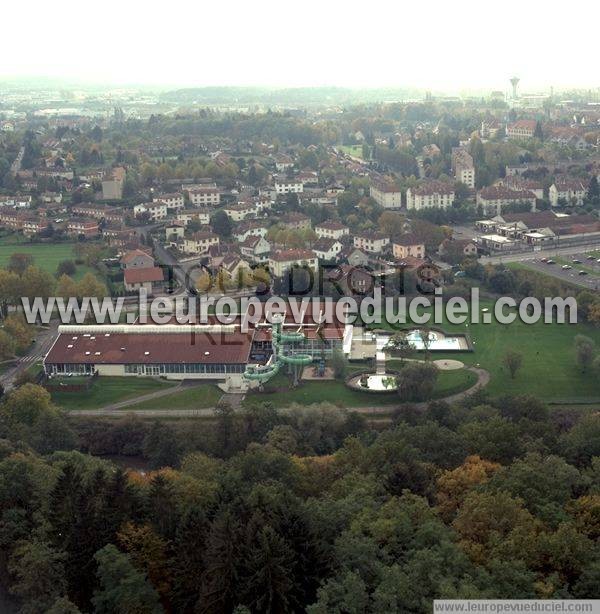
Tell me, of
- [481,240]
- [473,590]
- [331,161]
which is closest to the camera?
[473,590]

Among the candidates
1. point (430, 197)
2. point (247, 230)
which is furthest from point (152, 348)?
point (430, 197)

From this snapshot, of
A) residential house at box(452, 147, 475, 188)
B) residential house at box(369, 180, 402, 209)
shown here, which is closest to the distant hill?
residential house at box(452, 147, 475, 188)

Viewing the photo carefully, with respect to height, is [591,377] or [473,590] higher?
[473,590]

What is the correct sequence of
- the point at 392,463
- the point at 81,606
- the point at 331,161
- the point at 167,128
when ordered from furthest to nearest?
the point at 167,128 → the point at 331,161 → the point at 392,463 → the point at 81,606

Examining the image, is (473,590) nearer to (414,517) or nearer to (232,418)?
(414,517)

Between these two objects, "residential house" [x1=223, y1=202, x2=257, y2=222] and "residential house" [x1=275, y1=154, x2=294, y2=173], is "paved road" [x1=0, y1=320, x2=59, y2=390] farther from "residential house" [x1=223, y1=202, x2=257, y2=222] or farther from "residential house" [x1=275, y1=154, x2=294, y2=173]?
"residential house" [x1=275, y1=154, x2=294, y2=173]

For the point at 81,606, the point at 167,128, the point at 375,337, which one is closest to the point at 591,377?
the point at 375,337
